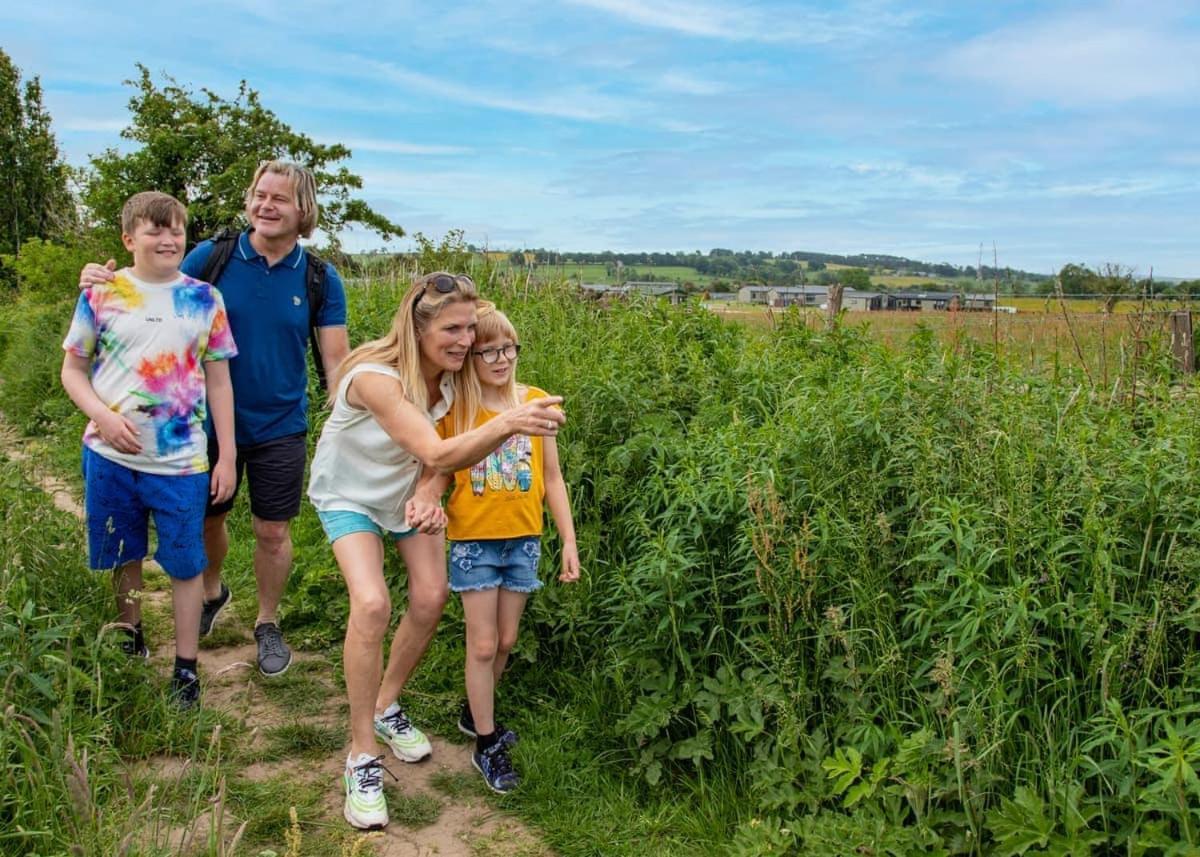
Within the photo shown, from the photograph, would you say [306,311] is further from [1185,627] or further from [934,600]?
[1185,627]

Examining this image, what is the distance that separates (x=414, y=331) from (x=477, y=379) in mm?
353

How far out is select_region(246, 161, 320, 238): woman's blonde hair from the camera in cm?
450

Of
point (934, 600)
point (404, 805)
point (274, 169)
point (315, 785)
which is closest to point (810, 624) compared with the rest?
point (934, 600)

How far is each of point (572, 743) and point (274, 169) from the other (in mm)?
2868

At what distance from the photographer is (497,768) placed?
401cm

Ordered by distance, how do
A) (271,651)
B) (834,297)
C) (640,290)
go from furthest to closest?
(834,297) → (640,290) → (271,651)

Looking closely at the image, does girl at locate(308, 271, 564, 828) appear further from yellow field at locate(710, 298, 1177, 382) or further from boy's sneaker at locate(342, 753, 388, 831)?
yellow field at locate(710, 298, 1177, 382)

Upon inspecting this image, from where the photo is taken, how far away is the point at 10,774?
10.1 feet

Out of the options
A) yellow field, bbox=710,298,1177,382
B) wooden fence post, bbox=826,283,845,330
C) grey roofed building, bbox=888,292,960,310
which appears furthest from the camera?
grey roofed building, bbox=888,292,960,310

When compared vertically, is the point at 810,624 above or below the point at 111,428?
below

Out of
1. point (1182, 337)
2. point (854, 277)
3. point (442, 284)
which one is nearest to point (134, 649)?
point (442, 284)

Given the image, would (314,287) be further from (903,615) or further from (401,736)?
(903,615)

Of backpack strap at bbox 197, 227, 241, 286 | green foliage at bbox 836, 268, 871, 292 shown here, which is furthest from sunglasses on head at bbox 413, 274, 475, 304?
green foliage at bbox 836, 268, 871, 292

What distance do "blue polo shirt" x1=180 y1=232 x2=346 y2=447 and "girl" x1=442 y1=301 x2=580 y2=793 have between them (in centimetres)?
124
